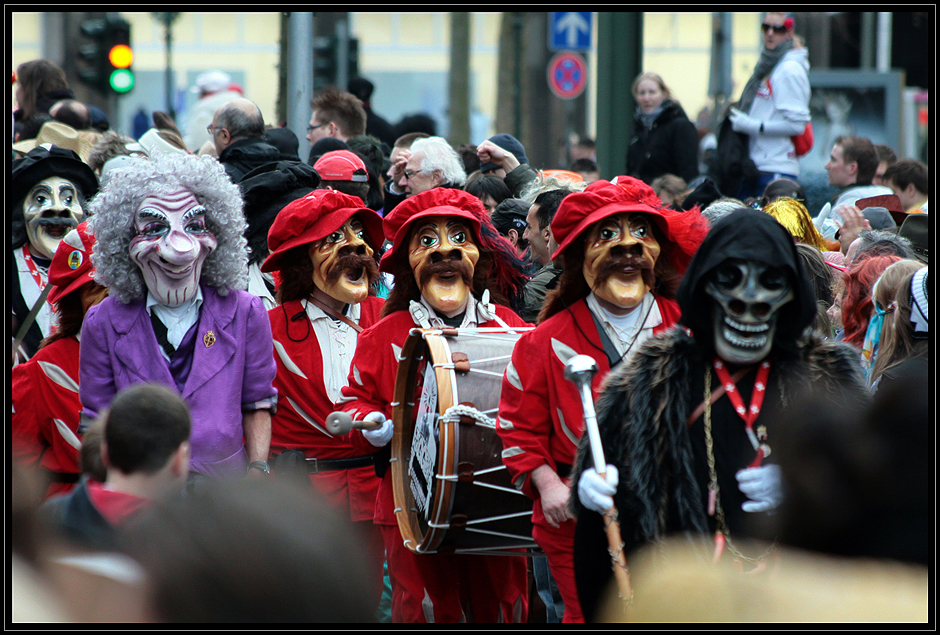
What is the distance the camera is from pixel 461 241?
5.32 meters

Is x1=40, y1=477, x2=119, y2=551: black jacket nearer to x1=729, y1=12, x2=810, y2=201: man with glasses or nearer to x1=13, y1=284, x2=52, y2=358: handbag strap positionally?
x1=13, y1=284, x2=52, y2=358: handbag strap

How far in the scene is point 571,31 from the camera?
14711 millimetres

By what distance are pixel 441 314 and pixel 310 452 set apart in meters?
0.94

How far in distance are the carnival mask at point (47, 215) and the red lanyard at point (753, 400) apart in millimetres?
4094

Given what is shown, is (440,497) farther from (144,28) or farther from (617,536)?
(144,28)

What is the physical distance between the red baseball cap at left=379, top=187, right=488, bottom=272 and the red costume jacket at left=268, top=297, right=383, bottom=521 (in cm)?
58

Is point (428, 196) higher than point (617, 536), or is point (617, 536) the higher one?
point (428, 196)

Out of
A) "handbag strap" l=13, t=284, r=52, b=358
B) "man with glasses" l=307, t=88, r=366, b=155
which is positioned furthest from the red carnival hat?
"man with glasses" l=307, t=88, r=366, b=155

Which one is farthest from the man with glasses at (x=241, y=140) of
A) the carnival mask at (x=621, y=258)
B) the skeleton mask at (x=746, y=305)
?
the skeleton mask at (x=746, y=305)

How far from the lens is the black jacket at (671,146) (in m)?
9.80

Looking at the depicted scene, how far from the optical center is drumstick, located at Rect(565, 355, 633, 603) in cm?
351

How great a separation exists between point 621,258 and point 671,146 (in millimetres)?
5685

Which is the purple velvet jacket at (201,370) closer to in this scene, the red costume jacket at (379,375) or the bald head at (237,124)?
the red costume jacket at (379,375)
